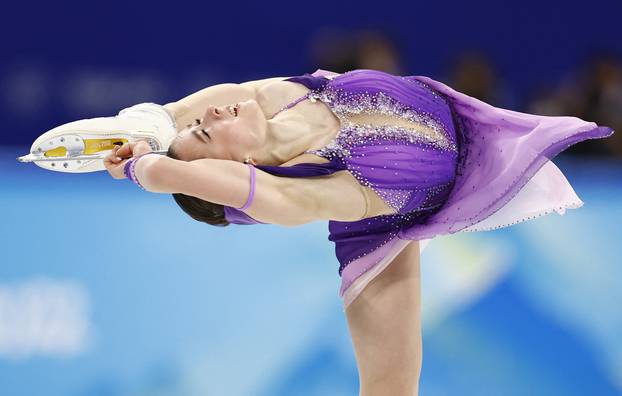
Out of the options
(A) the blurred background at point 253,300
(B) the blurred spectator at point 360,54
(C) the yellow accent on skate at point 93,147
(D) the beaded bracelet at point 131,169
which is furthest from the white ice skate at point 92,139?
(B) the blurred spectator at point 360,54

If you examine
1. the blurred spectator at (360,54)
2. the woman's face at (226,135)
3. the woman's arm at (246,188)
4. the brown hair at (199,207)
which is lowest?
the brown hair at (199,207)

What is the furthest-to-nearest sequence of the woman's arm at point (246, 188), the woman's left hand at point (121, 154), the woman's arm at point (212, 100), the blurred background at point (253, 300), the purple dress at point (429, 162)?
the blurred background at point (253, 300) → the woman's arm at point (212, 100) → the purple dress at point (429, 162) → the woman's left hand at point (121, 154) → the woman's arm at point (246, 188)

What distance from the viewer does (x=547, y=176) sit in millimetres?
3379

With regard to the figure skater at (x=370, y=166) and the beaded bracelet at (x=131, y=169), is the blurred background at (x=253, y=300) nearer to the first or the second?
the figure skater at (x=370, y=166)

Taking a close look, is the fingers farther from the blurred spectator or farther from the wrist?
the blurred spectator

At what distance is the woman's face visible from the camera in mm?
2889

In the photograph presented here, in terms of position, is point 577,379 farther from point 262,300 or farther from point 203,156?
point 203,156

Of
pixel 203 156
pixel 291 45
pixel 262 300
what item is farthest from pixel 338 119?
pixel 291 45

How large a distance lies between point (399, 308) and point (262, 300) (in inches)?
44.2

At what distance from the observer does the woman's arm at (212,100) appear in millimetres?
3244

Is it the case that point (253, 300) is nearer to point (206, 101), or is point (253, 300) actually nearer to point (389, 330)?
point (389, 330)

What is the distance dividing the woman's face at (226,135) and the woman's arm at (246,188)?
0.16 meters

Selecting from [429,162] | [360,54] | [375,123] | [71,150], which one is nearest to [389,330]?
[429,162]

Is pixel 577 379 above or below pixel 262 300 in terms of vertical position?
below
